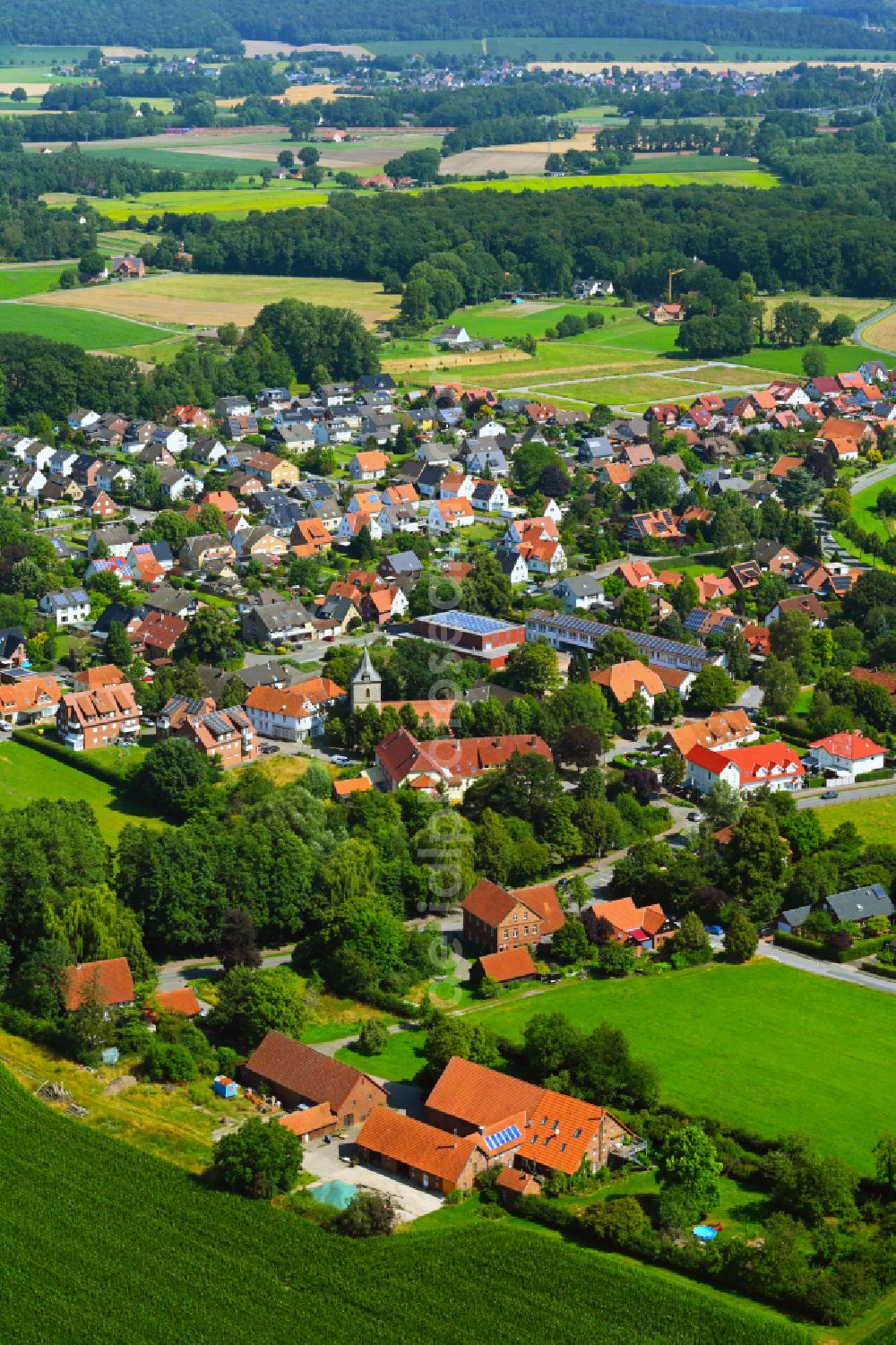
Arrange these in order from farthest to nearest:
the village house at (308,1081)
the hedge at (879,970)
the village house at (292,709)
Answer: the village house at (292,709), the hedge at (879,970), the village house at (308,1081)

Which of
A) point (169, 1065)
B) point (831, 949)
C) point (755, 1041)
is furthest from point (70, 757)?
point (755, 1041)

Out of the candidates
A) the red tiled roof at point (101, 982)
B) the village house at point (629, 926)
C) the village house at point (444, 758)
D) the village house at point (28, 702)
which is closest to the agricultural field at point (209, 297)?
the village house at point (28, 702)

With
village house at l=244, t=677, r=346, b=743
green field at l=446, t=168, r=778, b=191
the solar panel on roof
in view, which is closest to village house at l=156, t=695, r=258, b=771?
village house at l=244, t=677, r=346, b=743

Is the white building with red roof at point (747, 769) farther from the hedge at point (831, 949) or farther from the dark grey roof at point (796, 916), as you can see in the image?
the hedge at point (831, 949)

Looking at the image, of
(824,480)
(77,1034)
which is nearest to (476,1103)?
(77,1034)

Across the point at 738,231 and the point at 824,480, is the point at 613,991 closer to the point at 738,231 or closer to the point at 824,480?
the point at 824,480

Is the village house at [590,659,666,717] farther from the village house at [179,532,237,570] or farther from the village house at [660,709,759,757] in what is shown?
the village house at [179,532,237,570]
